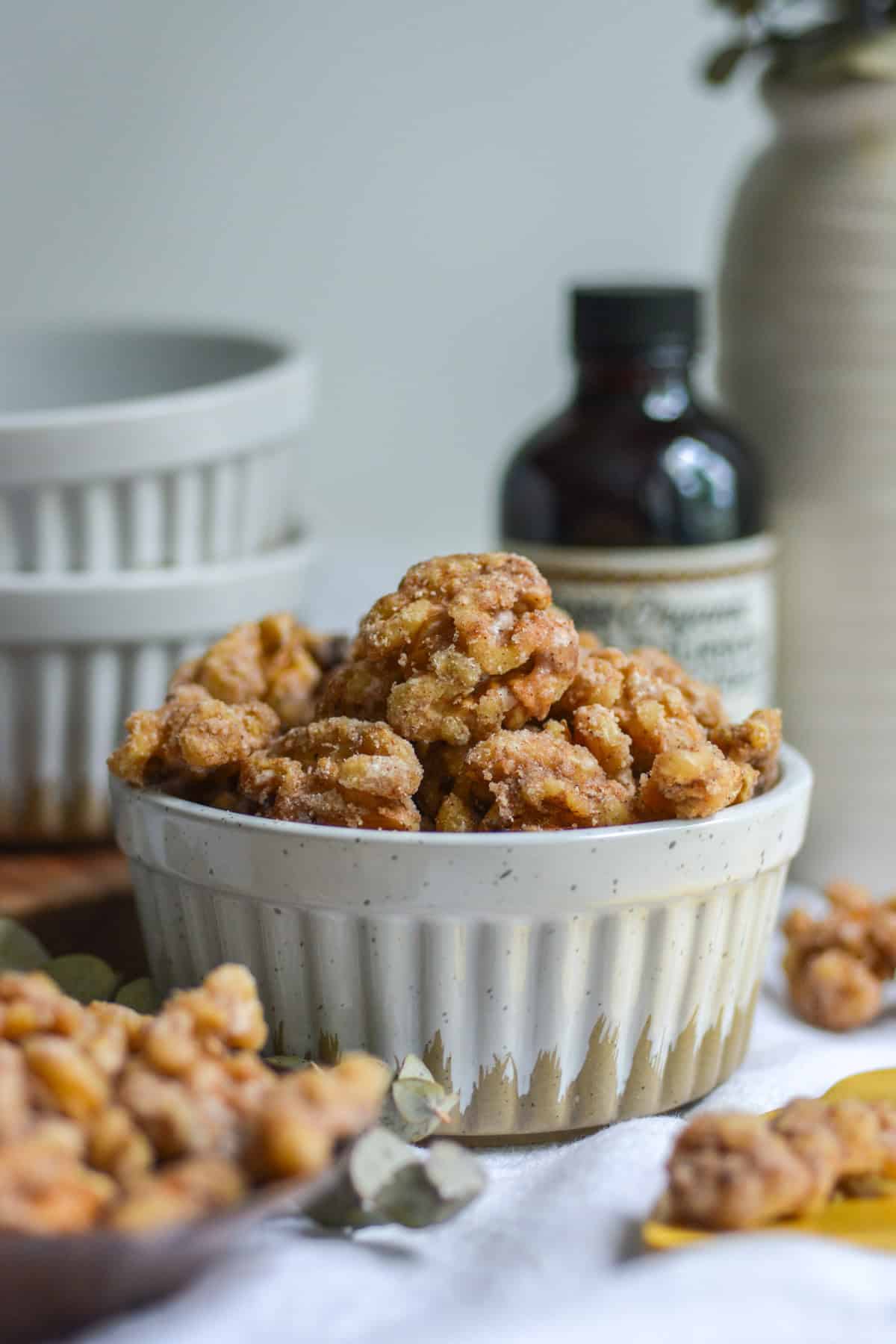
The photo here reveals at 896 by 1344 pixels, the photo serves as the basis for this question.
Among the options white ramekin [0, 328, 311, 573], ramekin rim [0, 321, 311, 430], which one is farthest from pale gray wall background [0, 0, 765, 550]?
white ramekin [0, 328, 311, 573]

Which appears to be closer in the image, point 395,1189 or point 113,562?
point 395,1189

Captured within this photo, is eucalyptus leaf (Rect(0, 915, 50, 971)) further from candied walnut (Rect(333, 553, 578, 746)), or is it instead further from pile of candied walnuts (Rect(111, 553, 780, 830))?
candied walnut (Rect(333, 553, 578, 746))

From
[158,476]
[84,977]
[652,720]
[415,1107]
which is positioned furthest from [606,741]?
[158,476]

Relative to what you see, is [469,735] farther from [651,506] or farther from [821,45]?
[821,45]

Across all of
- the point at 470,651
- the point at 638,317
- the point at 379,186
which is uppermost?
the point at 379,186

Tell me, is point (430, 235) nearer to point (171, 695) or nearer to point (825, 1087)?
point (171, 695)

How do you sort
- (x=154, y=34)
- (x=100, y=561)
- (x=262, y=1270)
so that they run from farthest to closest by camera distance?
(x=154, y=34)
(x=100, y=561)
(x=262, y=1270)

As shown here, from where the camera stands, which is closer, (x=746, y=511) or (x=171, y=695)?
(x=171, y=695)

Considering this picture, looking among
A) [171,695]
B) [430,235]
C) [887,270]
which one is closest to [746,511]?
[887,270]
